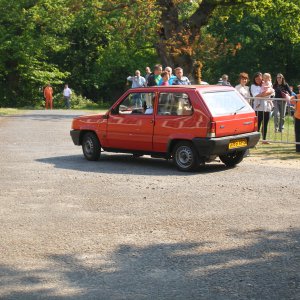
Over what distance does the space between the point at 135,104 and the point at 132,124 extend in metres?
0.48

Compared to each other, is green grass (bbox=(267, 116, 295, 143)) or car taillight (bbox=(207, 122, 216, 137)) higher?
car taillight (bbox=(207, 122, 216, 137))

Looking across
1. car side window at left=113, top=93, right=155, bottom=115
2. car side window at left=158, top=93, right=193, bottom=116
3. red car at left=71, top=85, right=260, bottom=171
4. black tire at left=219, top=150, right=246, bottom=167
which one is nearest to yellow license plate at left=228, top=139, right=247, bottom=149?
red car at left=71, top=85, right=260, bottom=171

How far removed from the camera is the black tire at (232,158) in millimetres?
14385

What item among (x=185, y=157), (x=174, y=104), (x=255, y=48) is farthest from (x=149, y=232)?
(x=255, y=48)

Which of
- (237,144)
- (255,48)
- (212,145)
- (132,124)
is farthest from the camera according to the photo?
(255,48)

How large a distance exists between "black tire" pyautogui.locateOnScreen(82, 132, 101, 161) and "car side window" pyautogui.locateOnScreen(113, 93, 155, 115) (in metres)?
0.80

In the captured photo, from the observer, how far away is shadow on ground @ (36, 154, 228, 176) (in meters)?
13.7

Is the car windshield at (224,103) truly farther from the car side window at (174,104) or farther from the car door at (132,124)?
the car door at (132,124)

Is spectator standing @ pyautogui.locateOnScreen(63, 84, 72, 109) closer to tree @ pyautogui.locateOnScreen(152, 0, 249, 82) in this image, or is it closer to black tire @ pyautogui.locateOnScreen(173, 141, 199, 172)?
tree @ pyautogui.locateOnScreen(152, 0, 249, 82)

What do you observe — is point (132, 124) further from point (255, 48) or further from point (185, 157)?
point (255, 48)

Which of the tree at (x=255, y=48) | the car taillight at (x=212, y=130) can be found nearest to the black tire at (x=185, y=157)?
the car taillight at (x=212, y=130)

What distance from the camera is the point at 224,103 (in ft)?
45.6

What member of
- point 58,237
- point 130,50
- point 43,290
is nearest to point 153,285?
point 43,290

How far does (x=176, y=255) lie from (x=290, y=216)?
2483 mm
